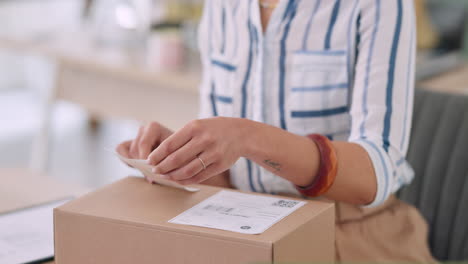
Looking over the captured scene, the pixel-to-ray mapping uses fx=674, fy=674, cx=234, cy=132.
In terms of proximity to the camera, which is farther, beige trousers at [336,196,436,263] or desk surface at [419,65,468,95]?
desk surface at [419,65,468,95]

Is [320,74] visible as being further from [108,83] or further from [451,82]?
[108,83]

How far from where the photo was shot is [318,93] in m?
1.09

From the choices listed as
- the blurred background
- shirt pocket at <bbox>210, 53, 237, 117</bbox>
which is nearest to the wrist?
shirt pocket at <bbox>210, 53, 237, 117</bbox>

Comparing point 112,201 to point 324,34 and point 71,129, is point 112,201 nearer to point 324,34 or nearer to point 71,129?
point 324,34

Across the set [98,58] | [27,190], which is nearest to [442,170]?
[27,190]

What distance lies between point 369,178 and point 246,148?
0.70 feet

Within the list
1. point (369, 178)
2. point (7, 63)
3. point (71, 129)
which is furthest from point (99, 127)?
point (369, 178)

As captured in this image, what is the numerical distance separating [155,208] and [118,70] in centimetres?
161

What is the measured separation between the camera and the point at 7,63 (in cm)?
452

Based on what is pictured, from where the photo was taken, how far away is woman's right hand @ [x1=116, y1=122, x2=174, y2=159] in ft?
3.07

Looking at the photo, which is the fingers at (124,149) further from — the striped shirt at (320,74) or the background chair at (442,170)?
the background chair at (442,170)

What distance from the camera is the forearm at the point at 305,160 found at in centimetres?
83

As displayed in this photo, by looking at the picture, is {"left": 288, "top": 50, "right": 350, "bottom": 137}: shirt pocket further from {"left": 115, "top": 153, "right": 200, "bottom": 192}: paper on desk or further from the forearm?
{"left": 115, "top": 153, "right": 200, "bottom": 192}: paper on desk

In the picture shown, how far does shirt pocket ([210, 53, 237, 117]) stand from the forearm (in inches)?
11.8
